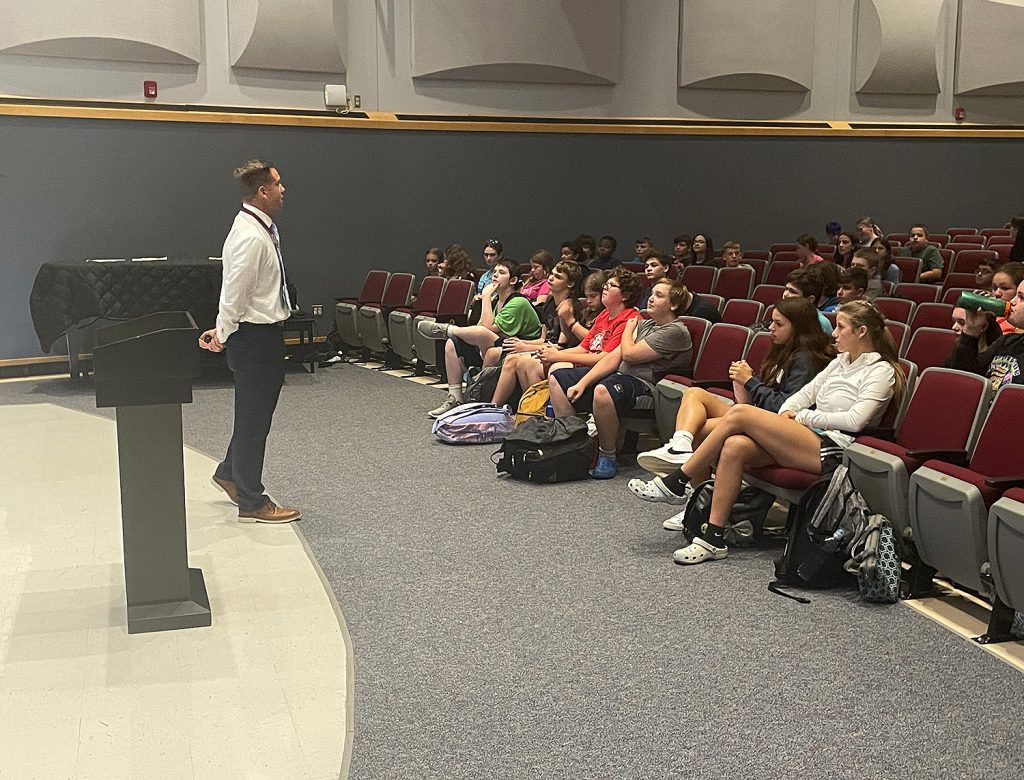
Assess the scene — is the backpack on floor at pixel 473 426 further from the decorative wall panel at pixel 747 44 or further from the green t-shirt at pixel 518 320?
the decorative wall panel at pixel 747 44

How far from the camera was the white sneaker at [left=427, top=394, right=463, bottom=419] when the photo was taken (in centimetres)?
759

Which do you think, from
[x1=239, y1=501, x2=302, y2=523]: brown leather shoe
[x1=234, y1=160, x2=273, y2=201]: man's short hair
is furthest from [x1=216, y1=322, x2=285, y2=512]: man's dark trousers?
[x1=234, y1=160, x2=273, y2=201]: man's short hair

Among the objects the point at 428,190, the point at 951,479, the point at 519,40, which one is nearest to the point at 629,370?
the point at 951,479

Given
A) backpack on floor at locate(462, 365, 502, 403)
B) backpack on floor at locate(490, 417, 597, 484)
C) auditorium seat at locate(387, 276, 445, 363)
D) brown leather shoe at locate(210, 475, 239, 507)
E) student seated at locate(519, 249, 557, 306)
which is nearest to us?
brown leather shoe at locate(210, 475, 239, 507)

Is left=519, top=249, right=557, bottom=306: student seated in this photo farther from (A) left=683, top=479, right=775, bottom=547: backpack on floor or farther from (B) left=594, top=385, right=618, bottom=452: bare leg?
(A) left=683, top=479, right=775, bottom=547: backpack on floor

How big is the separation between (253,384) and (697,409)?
2.07m

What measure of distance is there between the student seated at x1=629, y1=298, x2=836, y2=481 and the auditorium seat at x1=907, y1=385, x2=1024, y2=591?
1.09 meters

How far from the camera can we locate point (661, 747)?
2977 millimetres

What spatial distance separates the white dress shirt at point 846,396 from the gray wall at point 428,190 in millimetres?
7659

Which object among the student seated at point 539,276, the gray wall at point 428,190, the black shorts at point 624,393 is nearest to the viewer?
the black shorts at point 624,393

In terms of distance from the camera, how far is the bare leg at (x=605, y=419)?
594 cm

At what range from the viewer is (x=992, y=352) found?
4.68m

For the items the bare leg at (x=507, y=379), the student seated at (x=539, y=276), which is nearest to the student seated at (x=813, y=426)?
the bare leg at (x=507, y=379)

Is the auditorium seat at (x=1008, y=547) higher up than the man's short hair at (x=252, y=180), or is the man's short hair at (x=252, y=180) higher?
the man's short hair at (x=252, y=180)
